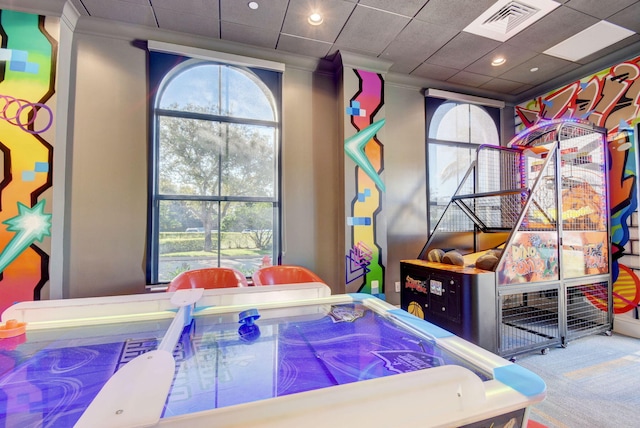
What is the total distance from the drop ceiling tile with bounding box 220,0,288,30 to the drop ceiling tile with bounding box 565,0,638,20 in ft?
8.47

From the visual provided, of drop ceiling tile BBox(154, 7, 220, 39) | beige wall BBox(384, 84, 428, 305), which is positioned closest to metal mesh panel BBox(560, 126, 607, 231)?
beige wall BBox(384, 84, 428, 305)

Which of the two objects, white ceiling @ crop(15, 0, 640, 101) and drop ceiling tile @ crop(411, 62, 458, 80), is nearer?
white ceiling @ crop(15, 0, 640, 101)

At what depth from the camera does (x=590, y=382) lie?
86.6 inches

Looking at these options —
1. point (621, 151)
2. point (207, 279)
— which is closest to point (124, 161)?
point (207, 279)

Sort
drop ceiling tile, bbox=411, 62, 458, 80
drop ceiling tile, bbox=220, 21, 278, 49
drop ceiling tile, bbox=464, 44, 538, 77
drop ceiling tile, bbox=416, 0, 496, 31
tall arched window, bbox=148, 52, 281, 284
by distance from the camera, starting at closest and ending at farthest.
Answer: drop ceiling tile, bbox=416, 0, 496, 31, drop ceiling tile, bbox=220, 21, 278, 49, tall arched window, bbox=148, 52, 281, 284, drop ceiling tile, bbox=464, 44, 538, 77, drop ceiling tile, bbox=411, 62, 458, 80

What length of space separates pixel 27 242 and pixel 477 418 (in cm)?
Answer: 328

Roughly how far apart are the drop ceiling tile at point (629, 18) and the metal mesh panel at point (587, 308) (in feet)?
8.51

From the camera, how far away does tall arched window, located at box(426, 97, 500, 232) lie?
4117 mm

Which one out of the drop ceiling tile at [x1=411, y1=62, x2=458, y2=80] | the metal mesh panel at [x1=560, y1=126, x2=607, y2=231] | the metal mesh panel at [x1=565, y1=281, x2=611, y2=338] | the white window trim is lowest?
the metal mesh panel at [x1=565, y1=281, x2=611, y2=338]

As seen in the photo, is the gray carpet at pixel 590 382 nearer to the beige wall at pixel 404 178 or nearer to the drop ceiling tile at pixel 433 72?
the beige wall at pixel 404 178

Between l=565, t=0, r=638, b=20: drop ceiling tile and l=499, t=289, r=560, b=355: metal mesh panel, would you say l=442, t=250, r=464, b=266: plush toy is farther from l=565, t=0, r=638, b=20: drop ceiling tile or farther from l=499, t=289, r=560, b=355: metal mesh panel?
l=565, t=0, r=638, b=20: drop ceiling tile

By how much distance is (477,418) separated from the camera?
Result: 655mm

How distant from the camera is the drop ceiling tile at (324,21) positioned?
2.62 metres

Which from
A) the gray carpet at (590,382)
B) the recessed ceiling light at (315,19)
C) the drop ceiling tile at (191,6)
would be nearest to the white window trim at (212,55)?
the drop ceiling tile at (191,6)
